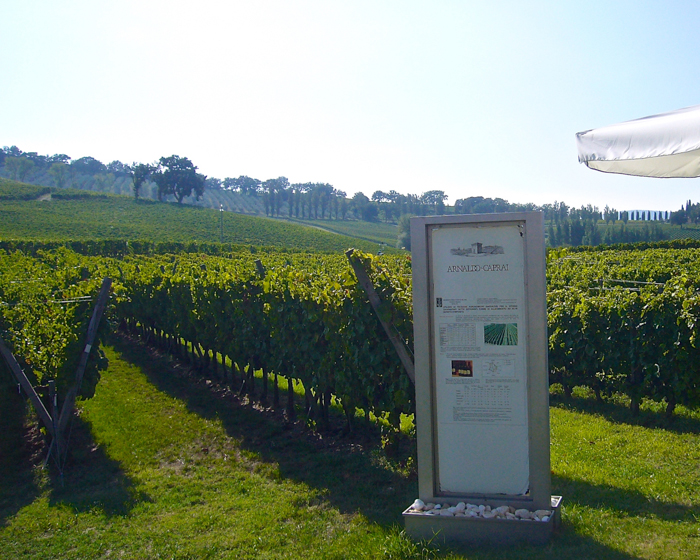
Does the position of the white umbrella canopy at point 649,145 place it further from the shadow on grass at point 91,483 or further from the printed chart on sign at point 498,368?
the shadow on grass at point 91,483

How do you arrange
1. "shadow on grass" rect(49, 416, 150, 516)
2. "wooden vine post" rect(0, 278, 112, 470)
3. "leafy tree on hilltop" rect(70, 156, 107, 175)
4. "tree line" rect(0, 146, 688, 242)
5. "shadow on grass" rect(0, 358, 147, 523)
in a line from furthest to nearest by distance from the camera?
"leafy tree on hilltop" rect(70, 156, 107, 175) < "tree line" rect(0, 146, 688, 242) < "wooden vine post" rect(0, 278, 112, 470) < "shadow on grass" rect(0, 358, 147, 523) < "shadow on grass" rect(49, 416, 150, 516)

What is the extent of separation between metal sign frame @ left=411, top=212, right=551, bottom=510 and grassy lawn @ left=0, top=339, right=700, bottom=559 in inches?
17.0

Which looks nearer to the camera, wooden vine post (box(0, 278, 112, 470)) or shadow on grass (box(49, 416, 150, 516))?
shadow on grass (box(49, 416, 150, 516))

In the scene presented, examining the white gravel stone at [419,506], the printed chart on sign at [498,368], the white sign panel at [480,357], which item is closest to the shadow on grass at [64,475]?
the white gravel stone at [419,506]

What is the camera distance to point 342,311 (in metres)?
6.83

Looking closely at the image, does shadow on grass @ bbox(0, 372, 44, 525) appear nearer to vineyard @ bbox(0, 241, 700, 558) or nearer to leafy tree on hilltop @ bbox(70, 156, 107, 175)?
vineyard @ bbox(0, 241, 700, 558)

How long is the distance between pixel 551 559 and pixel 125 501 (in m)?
4.26

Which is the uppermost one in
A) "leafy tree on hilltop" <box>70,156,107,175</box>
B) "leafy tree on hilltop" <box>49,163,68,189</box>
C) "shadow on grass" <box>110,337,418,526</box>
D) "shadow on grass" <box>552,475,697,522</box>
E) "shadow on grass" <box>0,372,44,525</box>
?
"leafy tree on hilltop" <box>70,156,107,175</box>

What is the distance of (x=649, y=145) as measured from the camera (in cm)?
356

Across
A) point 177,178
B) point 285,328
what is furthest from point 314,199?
point 285,328

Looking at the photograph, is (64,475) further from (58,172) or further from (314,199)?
(58,172)

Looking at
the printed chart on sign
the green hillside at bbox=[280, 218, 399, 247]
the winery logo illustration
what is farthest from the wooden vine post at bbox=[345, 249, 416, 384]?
the green hillside at bbox=[280, 218, 399, 247]

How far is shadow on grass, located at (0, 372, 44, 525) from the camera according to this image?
6.54 m

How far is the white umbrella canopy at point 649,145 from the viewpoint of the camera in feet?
11.2
